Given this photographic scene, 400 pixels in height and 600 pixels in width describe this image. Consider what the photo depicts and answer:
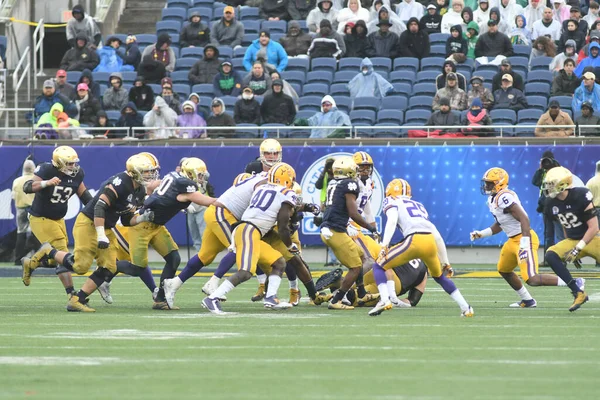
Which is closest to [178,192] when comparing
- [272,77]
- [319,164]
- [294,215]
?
[294,215]

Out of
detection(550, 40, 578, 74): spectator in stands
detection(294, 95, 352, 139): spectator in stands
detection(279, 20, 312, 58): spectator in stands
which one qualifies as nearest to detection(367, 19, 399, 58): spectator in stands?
detection(279, 20, 312, 58): spectator in stands

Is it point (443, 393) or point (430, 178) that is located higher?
point (443, 393)

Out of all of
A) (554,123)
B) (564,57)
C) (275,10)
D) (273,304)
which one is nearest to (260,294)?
(273,304)

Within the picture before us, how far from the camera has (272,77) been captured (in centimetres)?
2042

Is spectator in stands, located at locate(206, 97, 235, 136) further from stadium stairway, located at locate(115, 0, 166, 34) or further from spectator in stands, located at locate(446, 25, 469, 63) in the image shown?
stadium stairway, located at locate(115, 0, 166, 34)

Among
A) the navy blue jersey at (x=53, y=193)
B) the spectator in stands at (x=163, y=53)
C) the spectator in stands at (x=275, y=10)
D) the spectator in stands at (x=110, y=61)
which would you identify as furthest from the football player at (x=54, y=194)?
the spectator in stands at (x=275, y=10)

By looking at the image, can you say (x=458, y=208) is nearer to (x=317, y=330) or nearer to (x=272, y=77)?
(x=272, y=77)

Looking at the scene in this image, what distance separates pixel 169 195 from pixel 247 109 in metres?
8.21

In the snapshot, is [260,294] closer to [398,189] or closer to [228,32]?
[398,189]

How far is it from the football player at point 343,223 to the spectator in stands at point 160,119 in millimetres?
8071

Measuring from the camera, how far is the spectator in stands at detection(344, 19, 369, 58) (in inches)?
847

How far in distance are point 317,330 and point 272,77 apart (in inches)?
437

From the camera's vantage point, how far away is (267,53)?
2139cm

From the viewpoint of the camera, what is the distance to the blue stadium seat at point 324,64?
2120 cm
